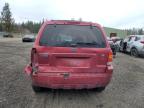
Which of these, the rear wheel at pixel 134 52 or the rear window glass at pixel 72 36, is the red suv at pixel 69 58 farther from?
the rear wheel at pixel 134 52

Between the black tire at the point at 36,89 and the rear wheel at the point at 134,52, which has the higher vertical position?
the black tire at the point at 36,89

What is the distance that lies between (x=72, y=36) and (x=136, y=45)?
12.7 metres

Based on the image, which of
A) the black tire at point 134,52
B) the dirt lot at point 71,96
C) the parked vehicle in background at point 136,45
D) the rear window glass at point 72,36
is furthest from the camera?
the black tire at point 134,52

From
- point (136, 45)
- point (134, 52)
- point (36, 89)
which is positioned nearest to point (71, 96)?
point (36, 89)

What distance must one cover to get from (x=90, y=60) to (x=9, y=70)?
532 centimetres

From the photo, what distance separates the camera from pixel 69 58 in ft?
21.5

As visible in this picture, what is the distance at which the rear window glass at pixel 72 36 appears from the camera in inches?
259

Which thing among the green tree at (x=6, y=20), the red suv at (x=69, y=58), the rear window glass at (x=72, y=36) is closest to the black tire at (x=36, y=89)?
the red suv at (x=69, y=58)

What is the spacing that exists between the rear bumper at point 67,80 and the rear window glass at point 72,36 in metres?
0.68

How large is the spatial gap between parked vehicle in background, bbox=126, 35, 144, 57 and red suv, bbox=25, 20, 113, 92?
38.9 ft

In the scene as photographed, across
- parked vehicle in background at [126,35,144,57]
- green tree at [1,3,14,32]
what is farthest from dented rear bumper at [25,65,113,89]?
green tree at [1,3,14,32]

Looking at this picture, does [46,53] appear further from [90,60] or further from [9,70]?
[9,70]

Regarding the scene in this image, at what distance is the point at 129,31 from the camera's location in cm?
8150

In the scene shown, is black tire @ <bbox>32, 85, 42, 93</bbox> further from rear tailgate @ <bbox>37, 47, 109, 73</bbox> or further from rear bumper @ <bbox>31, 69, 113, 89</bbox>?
rear tailgate @ <bbox>37, 47, 109, 73</bbox>
